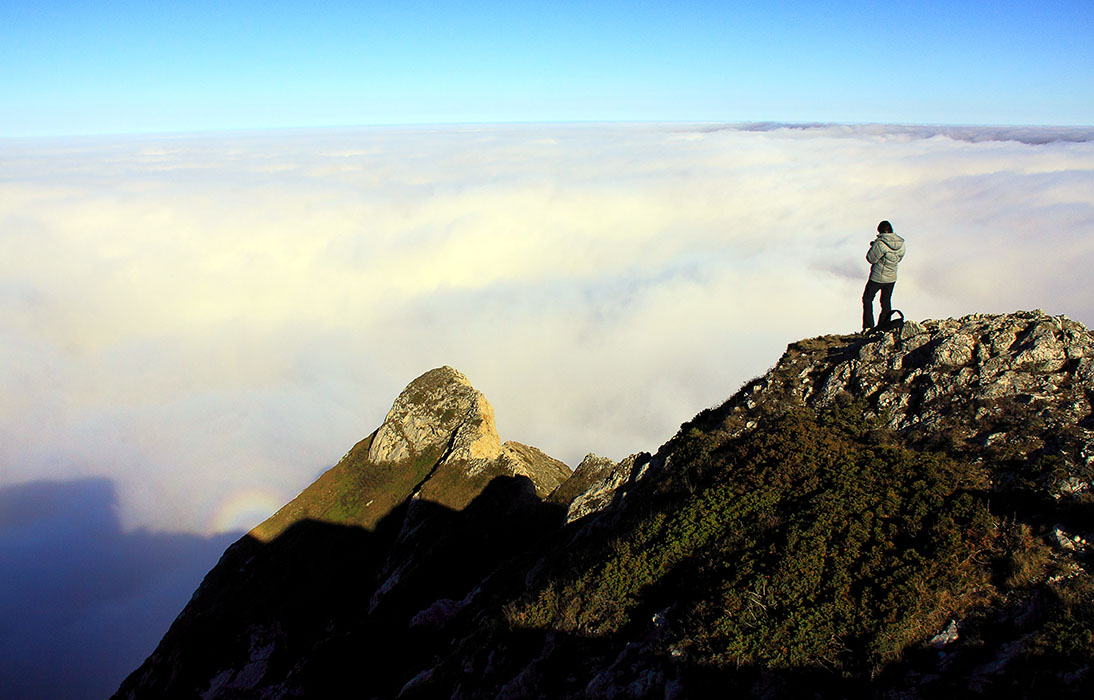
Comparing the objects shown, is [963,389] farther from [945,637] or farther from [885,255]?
[945,637]

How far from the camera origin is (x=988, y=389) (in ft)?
50.2

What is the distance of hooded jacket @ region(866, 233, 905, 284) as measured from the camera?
2098cm

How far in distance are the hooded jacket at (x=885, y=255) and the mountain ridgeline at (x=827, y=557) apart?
2.60m

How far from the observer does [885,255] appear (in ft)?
68.8

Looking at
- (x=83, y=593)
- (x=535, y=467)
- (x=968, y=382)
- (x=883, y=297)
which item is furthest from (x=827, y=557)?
(x=83, y=593)

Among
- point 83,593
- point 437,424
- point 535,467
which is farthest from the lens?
point 83,593

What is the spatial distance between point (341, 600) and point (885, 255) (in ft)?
124

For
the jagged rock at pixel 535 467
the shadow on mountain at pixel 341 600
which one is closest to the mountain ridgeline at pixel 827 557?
the shadow on mountain at pixel 341 600

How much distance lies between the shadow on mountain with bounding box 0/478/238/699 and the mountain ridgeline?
143 m

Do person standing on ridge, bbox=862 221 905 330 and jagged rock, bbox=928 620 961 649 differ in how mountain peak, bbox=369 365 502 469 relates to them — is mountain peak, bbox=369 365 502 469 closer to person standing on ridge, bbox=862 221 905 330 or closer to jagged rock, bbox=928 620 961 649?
person standing on ridge, bbox=862 221 905 330

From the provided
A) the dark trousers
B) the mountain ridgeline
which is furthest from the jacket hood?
the mountain ridgeline

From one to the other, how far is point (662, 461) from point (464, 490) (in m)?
25.4

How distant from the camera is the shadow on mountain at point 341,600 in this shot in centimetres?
2331

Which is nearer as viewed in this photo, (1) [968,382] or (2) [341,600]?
(1) [968,382]
